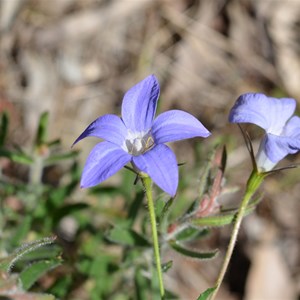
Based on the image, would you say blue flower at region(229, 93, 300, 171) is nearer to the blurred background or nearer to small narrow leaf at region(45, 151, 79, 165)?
small narrow leaf at region(45, 151, 79, 165)

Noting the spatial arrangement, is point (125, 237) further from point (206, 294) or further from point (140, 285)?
point (206, 294)

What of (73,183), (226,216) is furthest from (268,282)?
(226,216)

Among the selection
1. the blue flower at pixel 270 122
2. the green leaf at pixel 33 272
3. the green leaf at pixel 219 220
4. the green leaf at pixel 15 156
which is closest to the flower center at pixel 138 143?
the blue flower at pixel 270 122

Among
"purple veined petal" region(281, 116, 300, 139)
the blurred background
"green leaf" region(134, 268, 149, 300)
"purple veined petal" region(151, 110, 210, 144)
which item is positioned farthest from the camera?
the blurred background

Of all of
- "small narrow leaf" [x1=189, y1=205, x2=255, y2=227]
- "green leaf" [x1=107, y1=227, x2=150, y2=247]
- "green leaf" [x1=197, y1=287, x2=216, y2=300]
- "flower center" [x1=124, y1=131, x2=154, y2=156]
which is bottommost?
"green leaf" [x1=107, y1=227, x2=150, y2=247]

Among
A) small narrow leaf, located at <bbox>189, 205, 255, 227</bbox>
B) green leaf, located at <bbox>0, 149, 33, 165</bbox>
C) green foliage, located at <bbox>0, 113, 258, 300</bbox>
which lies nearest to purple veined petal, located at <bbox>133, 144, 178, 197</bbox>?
green foliage, located at <bbox>0, 113, 258, 300</bbox>

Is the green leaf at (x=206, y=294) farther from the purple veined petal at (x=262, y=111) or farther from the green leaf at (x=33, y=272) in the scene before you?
the green leaf at (x=33, y=272)

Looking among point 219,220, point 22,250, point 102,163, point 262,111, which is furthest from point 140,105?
point 22,250

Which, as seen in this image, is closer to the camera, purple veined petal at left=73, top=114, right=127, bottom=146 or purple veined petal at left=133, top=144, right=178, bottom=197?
purple veined petal at left=133, top=144, right=178, bottom=197
